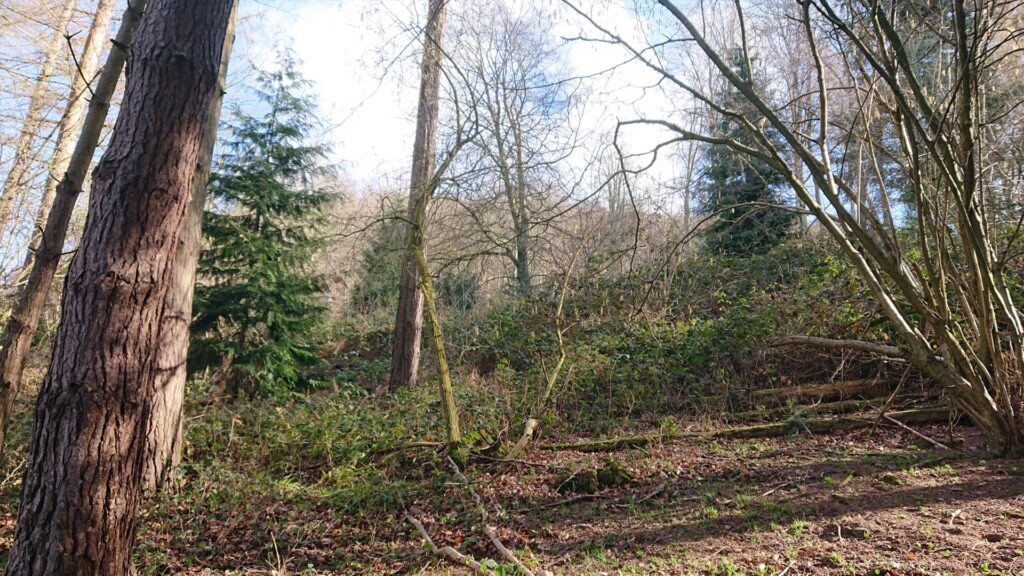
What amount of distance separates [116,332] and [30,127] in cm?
858

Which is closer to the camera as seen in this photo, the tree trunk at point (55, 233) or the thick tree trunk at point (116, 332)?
the thick tree trunk at point (116, 332)

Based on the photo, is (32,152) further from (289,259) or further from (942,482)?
(942,482)

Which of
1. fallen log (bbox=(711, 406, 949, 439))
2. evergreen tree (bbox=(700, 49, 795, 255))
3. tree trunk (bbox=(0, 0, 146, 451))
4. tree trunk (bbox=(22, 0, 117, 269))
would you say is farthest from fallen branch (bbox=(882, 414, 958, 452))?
tree trunk (bbox=(22, 0, 117, 269))

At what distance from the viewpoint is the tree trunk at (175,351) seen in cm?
510

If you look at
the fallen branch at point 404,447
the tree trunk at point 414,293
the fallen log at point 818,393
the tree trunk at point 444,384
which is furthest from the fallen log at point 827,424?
the tree trunk at point 414,293

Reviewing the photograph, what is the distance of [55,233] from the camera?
429 cm

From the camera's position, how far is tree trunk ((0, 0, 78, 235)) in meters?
8.41

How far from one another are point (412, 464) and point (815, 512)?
3.63m

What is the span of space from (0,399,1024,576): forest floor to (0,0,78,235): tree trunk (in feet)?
20.0

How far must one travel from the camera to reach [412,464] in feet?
18.4

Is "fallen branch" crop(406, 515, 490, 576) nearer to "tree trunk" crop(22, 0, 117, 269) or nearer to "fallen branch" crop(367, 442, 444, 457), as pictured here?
"fallen branch" crop(367, 442, 444, 457)

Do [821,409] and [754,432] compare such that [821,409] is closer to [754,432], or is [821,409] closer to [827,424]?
[827,424]

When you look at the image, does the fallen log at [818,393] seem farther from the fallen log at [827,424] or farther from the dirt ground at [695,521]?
the dirt ground at [695,521]

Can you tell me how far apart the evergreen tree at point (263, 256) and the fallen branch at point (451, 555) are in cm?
482
